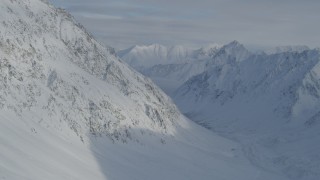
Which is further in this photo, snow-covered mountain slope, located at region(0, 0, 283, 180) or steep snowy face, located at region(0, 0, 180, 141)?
steep snowy face, located at region(0, 0, 180, 141)

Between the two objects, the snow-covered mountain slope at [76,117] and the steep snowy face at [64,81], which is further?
the steep snowy face at [64,81]

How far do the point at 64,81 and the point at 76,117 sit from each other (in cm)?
1038

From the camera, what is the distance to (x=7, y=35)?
392 ft

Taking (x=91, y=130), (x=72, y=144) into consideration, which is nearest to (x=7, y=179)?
(x=72, y=144)

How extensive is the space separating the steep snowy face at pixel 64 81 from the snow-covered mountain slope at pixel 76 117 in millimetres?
260

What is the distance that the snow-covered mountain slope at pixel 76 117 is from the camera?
98.4 meters

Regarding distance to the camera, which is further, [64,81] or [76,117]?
[64,81]

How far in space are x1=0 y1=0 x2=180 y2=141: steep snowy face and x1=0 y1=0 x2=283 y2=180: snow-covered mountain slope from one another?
0.26 m

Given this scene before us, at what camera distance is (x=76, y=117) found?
408 ft

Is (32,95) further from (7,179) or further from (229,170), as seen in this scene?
Result: (229,170)

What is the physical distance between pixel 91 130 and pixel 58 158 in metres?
27.4

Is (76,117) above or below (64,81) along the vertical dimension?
below

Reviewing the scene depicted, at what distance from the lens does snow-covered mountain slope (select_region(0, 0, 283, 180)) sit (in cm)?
9838

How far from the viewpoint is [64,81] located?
130125 mm
